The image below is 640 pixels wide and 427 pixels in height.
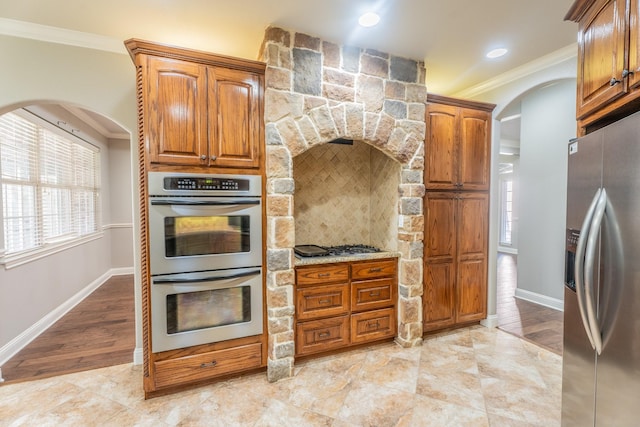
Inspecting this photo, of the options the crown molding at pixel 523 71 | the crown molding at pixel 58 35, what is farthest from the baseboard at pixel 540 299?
the crown molding at pixel 58 35

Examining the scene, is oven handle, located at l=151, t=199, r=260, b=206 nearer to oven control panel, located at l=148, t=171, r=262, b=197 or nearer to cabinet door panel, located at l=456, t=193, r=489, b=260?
oven control panel, located at l=148, t=171, r=262, b=197

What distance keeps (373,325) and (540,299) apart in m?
2.92

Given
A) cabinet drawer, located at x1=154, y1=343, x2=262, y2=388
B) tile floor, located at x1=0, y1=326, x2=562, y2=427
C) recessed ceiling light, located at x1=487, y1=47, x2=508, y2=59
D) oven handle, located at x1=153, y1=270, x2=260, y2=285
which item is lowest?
tile floor, located at x1=0, y1=326, x2=562, y2=427

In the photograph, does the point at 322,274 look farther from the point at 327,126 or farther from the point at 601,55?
the point at 601,55

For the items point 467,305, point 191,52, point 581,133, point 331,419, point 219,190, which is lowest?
point 331,419

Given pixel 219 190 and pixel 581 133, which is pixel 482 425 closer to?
pixel 581 133

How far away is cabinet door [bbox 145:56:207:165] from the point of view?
213 centimetres

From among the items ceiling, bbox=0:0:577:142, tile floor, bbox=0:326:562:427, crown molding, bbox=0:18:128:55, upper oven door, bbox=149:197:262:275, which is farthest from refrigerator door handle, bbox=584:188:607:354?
crown molding, bbox=0:18:128:55

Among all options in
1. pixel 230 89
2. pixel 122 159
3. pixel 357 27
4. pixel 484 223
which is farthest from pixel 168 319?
pixel 122 159

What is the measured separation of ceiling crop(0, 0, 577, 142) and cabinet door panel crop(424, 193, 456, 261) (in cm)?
139

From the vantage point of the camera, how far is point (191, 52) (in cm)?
218

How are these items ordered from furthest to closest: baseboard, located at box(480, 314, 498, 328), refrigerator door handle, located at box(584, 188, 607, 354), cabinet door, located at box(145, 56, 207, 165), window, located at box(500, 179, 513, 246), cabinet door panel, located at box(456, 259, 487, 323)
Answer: window, located at box(500, 179, 513, 246) < baseboard, located at box(480, 314, 498, 328) < cabinet door panel, located at box(456, 259, 487, 323) < cabinet door, located at box(145, 56, 207, 165) < refrigerator door handle, located at box(584, 188, 607, 354)

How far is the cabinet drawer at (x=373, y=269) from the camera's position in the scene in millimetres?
2864

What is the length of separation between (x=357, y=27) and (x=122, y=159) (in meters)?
5.58
